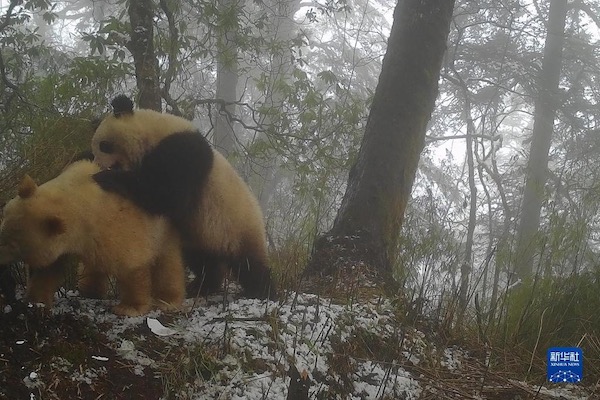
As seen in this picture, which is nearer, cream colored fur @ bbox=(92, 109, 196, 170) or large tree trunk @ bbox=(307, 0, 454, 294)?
cream colored fur @ bbox=(92, 109, 196, 170)

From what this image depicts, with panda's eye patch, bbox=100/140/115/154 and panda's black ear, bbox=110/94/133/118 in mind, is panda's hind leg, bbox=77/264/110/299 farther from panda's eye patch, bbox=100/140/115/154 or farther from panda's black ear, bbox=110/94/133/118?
panda's black ear, bbox=110/94/133/118

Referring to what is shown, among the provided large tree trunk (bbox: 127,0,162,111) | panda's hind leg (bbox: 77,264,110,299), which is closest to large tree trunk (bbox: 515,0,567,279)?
large tree trunk (bbox: 127,0,162,111)

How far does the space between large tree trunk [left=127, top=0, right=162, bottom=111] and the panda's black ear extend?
57.9 inches

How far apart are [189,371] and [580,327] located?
9.35 feet

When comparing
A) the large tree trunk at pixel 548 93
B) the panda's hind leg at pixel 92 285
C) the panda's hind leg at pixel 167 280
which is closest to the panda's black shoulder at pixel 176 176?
the panda's hind leg at pixel 167 280

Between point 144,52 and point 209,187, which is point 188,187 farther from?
point 144,52

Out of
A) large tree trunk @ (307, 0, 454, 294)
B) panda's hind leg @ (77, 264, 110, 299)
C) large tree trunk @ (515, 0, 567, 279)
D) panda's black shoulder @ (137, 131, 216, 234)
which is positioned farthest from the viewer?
large tree trunk @ (515, 0, 567, 279)

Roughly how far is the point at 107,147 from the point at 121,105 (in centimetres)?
29

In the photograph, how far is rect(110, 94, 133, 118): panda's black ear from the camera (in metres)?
3.50

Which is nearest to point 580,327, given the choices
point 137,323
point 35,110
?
point 137,323

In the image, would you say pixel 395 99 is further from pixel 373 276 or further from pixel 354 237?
pixel 373 276

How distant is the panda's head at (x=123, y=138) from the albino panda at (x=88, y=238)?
144 millimetres

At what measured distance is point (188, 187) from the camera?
3.52 metres

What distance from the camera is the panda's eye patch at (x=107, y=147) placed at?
11.5ft
